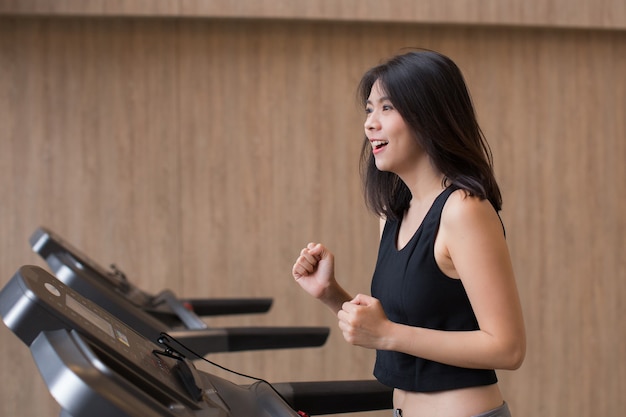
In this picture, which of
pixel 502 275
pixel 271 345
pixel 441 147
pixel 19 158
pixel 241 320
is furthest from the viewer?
pixel 241 320

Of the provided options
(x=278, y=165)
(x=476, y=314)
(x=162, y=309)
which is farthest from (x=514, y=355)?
(x=278, y=165)

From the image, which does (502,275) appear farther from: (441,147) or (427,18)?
(427,18)

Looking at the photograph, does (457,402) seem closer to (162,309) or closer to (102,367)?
(102,367)

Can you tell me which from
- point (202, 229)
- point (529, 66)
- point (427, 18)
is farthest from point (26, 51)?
point (529, 66)

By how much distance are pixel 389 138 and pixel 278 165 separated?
280 cm

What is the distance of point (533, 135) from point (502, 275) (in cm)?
332

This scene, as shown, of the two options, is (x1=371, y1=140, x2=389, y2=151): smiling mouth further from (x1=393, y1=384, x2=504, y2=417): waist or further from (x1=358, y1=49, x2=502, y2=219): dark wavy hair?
(x1=393, y1=384, x2=504, y2=417): waist

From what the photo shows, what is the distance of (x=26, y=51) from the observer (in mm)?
4242

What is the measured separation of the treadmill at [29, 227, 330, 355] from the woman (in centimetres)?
91

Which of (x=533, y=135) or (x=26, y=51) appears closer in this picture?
(x=26, y=51)

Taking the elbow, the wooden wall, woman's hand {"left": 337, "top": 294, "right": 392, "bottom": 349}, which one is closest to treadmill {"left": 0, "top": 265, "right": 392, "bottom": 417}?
woman's hand {"left": 337, "top": 294, "right": 392, "bottom": 349}

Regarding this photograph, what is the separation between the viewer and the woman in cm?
151

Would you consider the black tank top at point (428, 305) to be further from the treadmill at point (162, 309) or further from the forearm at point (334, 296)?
the treadmill at point (162, 309)

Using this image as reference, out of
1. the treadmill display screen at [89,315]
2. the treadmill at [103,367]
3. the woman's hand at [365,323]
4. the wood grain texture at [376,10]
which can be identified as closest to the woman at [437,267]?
the woman's hand at [365,323]
